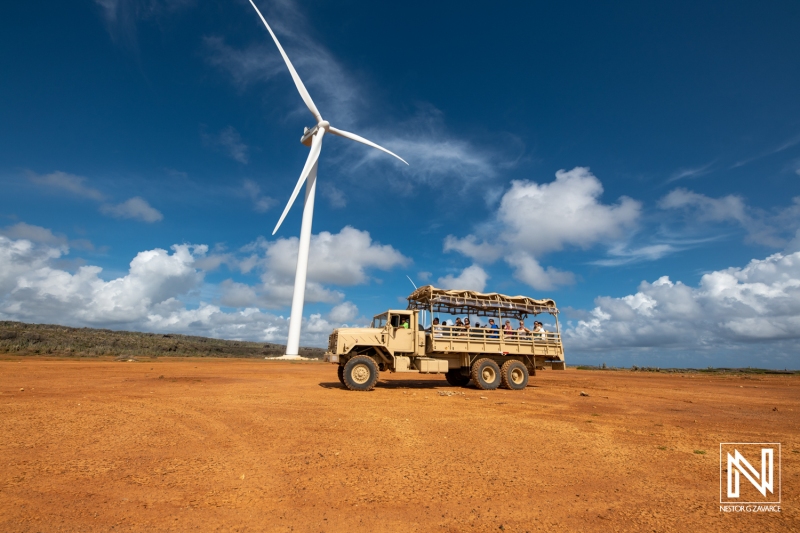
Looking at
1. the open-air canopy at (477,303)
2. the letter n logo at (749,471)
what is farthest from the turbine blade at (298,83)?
the letter n logo at (749,471)

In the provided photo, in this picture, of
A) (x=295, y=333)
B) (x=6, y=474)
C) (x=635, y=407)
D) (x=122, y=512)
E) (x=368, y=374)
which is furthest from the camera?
(x=295, y=333)

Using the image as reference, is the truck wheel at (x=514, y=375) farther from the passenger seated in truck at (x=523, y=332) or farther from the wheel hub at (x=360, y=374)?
the wheel hub at (x=360, y=374)

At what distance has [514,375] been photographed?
1509 cm

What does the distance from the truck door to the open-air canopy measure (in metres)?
0.78

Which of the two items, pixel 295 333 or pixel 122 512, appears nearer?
pixel 122 512

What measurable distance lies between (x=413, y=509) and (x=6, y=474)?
4474 millimetres

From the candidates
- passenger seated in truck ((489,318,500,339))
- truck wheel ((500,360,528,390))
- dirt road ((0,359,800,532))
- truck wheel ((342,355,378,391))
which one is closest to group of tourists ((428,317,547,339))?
passenger seated in truck ((489,318,500,339))

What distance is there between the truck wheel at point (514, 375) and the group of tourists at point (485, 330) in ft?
3.28

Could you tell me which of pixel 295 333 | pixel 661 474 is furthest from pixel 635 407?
pixel 295 333

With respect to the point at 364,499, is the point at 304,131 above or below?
above

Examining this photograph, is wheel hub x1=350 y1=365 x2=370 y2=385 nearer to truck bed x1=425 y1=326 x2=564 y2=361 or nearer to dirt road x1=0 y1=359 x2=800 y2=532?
truck bed x1=425 y1=326 x2=564 y2=361

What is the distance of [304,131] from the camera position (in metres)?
37.8

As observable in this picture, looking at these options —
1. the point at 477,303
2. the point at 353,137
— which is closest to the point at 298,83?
the point at 353,137

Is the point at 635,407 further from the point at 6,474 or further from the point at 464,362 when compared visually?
the point at 6,474
